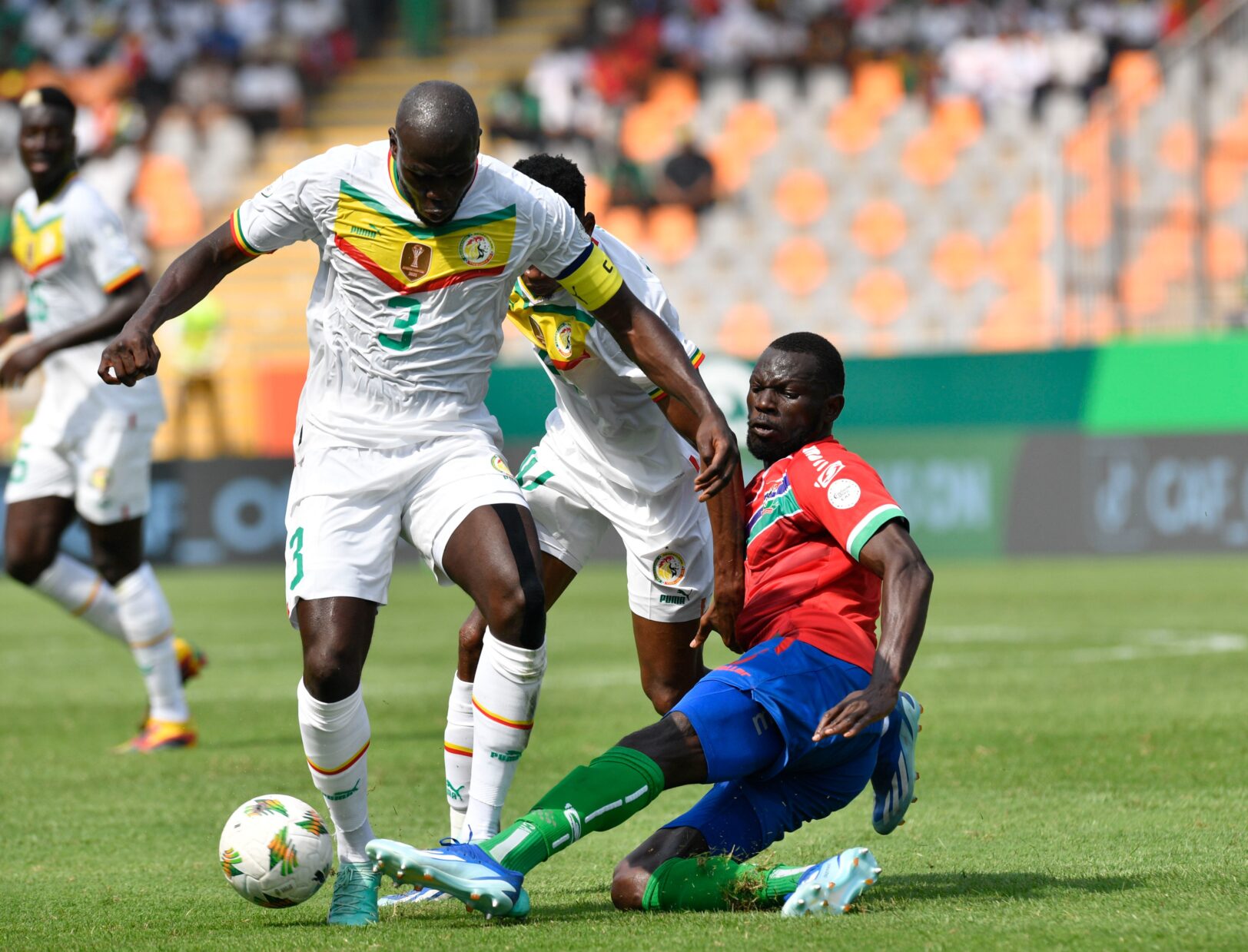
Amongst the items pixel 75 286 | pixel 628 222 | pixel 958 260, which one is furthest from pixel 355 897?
pixel 628 222

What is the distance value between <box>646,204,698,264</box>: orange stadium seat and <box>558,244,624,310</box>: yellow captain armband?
62.6 ft

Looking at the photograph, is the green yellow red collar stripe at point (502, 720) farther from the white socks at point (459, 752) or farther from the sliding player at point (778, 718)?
the white socks at point (459, 752)

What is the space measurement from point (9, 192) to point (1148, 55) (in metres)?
17.0

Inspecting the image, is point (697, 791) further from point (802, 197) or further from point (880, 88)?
point (880, 88)

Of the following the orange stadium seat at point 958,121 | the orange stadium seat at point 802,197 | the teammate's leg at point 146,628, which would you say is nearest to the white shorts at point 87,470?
the teammate's leg at point 146,628

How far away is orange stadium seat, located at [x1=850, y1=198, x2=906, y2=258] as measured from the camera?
2367 centimetres

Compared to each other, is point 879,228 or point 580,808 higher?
point 879,228

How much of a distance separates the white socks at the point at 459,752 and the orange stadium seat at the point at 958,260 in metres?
18.2

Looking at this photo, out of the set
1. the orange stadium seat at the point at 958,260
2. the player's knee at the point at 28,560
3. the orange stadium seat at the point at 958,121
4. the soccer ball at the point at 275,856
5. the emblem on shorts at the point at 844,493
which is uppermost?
the orange stadium seat at the point at 958,121

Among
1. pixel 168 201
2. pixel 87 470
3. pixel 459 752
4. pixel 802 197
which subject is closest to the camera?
pixel 459 752

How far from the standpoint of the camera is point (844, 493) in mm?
4648

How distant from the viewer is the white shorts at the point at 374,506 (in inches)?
189

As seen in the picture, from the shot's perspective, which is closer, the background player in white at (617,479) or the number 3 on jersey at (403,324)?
the number 3 on jersey at (403,324)

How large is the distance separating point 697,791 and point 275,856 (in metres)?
2.59
